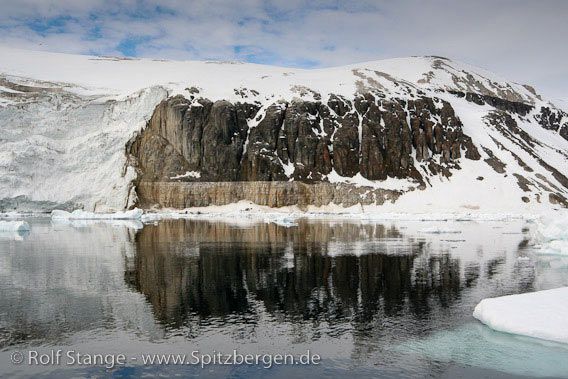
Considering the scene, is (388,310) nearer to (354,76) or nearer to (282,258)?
(282,258)

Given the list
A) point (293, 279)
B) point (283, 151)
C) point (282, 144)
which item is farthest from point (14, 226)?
point (282, 144)

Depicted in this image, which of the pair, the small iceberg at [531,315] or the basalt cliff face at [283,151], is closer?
the small iceberg at [531,315]

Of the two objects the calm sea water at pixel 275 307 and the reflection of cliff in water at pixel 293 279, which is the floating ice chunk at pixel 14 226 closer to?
the calm sea water at pixel 275 307

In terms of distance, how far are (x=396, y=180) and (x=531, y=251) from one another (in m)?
72.0

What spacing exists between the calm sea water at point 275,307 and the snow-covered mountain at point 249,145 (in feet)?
216

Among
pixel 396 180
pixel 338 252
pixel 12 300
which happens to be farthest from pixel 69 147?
pixel 12 300

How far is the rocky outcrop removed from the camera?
112125 mm

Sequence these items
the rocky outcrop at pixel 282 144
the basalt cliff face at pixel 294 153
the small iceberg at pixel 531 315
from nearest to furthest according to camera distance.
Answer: the small iceberg at pixel 531 315
the basalt cliff face at pixel 294 153
the rocky outcrop at pixel 282 144

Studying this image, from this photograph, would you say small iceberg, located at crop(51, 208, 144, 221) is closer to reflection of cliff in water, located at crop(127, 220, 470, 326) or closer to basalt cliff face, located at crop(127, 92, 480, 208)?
basalt cliff face, located at crop(127, 92, 480, 208)

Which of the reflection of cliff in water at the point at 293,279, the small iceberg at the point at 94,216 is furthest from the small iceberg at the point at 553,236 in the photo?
the small iceberg at the point at 94,216

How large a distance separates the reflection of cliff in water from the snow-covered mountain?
63.8 m

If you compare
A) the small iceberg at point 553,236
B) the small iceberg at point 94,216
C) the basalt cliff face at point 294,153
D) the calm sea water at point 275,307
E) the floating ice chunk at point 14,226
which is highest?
the basalt cliff face at point 294,153

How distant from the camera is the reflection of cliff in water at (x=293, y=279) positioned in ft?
73.8

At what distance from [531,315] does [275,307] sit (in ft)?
33.8
